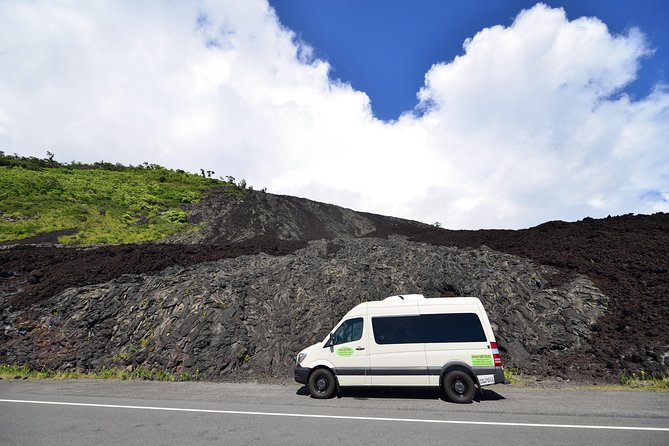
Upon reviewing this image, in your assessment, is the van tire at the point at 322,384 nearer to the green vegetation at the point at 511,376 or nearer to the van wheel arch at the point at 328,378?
the van wheel arch at the point at 328,378

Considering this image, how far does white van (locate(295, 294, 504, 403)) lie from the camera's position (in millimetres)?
9523

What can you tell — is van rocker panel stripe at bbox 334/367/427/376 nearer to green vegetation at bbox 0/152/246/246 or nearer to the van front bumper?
the van front bumper

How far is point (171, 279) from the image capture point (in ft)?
60.6

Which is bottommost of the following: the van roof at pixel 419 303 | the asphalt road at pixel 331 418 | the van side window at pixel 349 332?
the asphalt road at pixel 331 418

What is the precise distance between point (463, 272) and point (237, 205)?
3852 cm

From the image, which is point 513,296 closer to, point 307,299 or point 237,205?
point 307,299

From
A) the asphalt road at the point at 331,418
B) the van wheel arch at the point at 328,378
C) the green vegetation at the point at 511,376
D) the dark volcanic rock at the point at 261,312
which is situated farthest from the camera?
the dark volcanic rock at the point at 261,312

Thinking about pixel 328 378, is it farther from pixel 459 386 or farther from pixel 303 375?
pixel 459 386

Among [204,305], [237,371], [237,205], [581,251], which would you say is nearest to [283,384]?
[237,371]

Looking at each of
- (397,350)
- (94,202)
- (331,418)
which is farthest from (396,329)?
(94,202)

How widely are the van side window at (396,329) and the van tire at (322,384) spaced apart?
67.5 inches

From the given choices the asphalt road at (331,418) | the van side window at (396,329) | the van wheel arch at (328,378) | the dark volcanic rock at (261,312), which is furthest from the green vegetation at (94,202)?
the van side window at (396,329)

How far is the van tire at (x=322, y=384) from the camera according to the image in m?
10.2

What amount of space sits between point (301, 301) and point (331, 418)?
28.1ft
